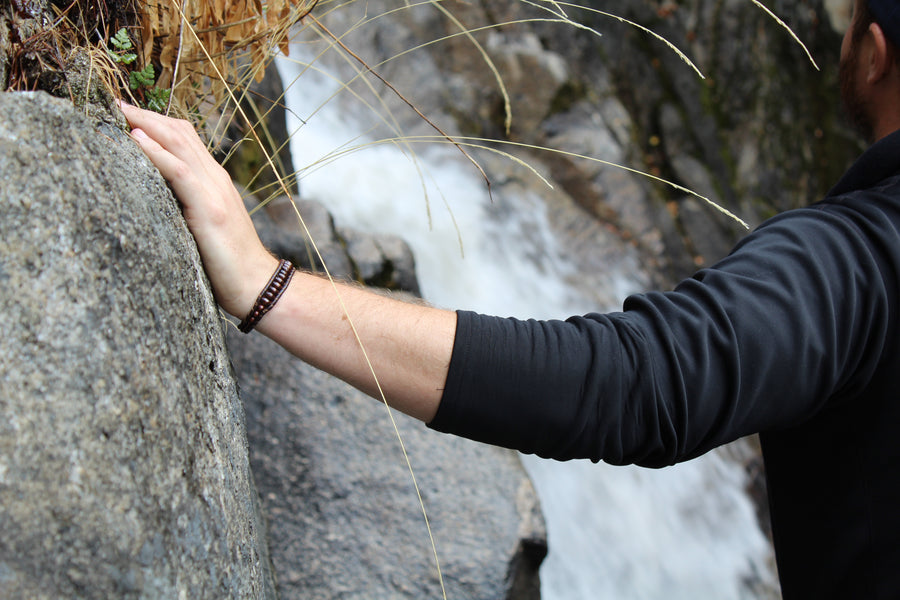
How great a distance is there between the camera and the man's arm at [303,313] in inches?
48.7

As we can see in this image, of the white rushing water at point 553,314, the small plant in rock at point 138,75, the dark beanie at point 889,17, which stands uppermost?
the small plant in rock at point 138,75

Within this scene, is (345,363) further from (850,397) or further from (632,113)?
(632,113)

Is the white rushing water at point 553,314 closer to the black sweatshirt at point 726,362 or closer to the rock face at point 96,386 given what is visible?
the black sweatshirt at point 726,362

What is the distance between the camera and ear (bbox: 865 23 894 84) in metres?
1.55

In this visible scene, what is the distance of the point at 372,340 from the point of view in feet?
4.14

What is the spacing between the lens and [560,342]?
1.24 meters

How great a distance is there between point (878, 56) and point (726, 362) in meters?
0.93

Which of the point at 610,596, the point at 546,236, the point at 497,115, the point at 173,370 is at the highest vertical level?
the point at 173,370

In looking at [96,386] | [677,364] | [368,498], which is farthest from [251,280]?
[368,498]

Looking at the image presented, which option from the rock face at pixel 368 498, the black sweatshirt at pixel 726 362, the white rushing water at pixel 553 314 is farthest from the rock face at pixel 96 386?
the white rushing water at pixel 553 314

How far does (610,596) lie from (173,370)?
3381 mm

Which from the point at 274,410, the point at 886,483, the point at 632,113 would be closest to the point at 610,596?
the point at 274,410

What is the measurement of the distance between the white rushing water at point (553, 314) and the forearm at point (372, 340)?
2091mm

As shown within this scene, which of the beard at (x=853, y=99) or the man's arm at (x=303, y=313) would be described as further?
the beard at (x=853, y=99)
